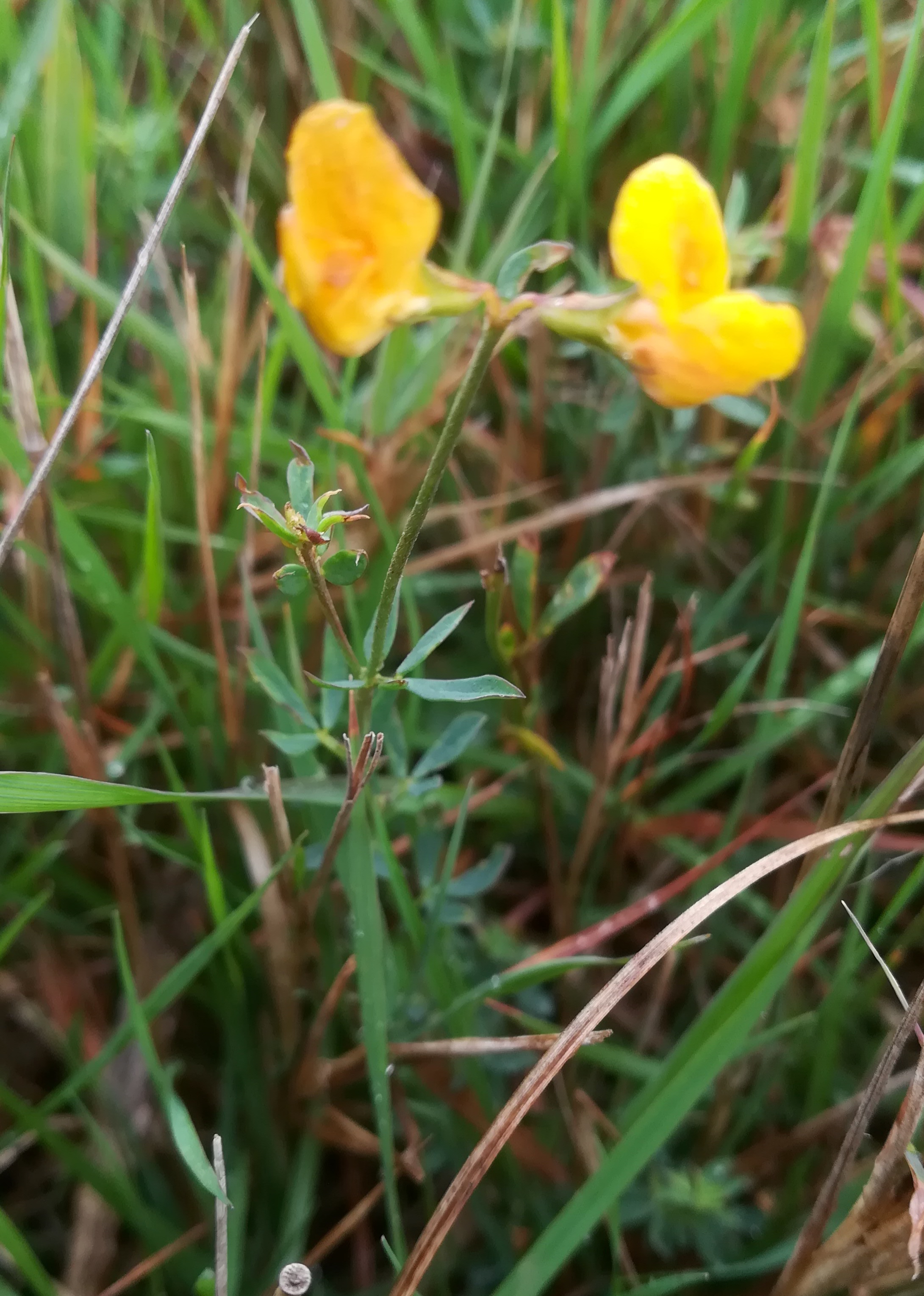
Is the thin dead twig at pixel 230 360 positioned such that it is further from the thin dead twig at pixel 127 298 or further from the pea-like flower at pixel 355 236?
the pea-like flower at pixel 355 236

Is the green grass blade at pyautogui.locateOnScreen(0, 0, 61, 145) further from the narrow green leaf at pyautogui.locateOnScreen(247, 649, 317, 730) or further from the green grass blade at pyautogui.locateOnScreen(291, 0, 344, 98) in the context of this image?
the narrow green leaf at pyautogui.locateOnScreen(247, 649, 317, 730)

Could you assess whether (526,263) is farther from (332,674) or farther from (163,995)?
(163,995)

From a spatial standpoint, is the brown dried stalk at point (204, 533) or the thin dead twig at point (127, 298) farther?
the brown dried stalk at point (204, 533)

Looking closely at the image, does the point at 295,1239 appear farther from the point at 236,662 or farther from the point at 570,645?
the point at 570,645

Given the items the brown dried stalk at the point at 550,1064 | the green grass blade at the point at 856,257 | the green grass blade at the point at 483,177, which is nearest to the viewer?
the brown dried stalk at the point at 550,1064

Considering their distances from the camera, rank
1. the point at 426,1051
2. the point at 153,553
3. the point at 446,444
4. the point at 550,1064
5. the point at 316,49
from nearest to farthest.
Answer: the point at 446,444
the point at 550,1064
the point at 426,1051
the point at 153,553
the point at 316,49

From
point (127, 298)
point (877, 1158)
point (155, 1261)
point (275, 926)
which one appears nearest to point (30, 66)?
point (127, 298)

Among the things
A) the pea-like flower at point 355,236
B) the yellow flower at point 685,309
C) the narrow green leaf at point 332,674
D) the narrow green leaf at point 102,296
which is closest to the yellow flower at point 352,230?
the pea-like flower at point 355,236
